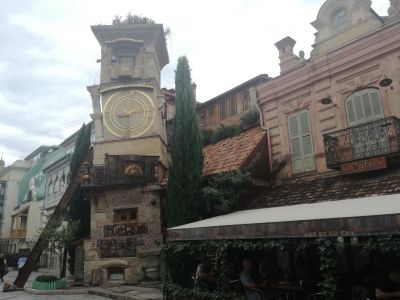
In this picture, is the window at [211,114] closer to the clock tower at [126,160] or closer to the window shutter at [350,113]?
the clock tower at [126,160]

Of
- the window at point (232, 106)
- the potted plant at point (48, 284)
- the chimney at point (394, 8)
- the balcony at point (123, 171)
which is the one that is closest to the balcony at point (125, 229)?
the balcony at point (123, 171)

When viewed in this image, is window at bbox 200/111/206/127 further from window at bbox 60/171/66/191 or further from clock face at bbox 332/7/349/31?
window at bbox 60/171/66/191

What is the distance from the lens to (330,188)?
11516 millimetres

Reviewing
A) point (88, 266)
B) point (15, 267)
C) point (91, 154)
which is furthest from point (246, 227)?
point (15, 267)

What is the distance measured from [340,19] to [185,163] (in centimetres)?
747

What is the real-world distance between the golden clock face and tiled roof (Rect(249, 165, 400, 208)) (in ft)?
23.1

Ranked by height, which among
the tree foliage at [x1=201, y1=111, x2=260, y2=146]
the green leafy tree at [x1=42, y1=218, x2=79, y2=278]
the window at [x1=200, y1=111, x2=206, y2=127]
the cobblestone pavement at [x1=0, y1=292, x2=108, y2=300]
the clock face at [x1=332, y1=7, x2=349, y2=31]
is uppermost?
the clock face at [x1=332, y1=7, x2=349, y2=31]

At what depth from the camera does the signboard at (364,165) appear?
10586 millimetres

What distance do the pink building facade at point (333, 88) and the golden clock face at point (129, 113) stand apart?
5685 millimetres

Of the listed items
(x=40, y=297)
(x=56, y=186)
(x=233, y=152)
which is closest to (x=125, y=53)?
(x=233, y=152)

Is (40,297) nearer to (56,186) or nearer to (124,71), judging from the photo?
(124,71)

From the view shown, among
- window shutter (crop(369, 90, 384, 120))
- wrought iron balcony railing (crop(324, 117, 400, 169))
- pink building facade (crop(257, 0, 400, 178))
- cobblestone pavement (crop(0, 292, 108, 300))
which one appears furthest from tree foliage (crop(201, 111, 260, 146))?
cobblestone pavement (crop(0, 292, 108, 300))

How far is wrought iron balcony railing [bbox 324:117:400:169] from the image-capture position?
10633mm

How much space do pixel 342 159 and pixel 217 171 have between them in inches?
182
